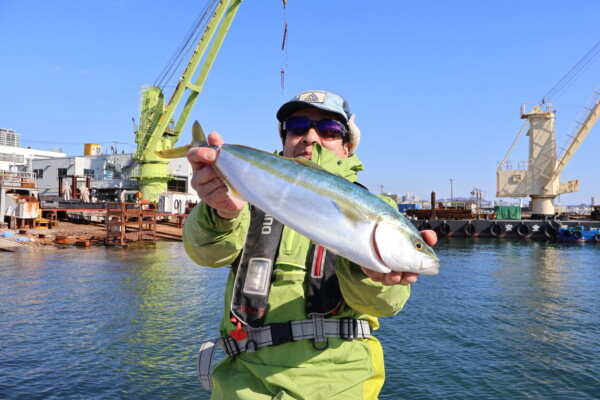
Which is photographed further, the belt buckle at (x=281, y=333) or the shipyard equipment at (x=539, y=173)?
the shipyard equipment at (x=539, y=173)

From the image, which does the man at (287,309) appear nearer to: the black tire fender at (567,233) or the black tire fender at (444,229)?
the black tire fender at (444,229)

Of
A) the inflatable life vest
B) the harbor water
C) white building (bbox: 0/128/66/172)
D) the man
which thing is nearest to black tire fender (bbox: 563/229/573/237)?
the harbor water

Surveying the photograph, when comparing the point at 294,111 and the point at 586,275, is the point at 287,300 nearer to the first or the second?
the point at 294,111

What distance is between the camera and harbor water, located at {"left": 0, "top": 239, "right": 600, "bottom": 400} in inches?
420

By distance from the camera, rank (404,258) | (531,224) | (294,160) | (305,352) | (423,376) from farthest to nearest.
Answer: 1. (531,224)
2. (423,376)
3. (305,352)
4. (294,160)
5. (404,258)

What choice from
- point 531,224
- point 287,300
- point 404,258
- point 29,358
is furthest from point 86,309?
point 531,224

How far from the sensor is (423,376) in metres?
11.2

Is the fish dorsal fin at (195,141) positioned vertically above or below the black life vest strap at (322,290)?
above

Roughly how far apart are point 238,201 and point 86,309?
54.2 feet

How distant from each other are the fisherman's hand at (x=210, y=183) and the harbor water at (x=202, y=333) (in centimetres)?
876

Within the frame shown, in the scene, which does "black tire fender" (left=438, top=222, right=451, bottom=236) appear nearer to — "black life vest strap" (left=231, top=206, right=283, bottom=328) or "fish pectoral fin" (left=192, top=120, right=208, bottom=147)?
"black life vest strap" (left=231, top=206, right=283, bottom=328)

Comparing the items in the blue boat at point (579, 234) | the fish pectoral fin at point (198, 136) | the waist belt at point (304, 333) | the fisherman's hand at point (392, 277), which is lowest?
the blue boat at point (579, 234)

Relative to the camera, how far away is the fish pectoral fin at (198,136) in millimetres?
3230

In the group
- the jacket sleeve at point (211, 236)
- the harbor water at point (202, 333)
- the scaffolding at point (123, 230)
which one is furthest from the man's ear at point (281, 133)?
the scaffolding at point (123, 230)
